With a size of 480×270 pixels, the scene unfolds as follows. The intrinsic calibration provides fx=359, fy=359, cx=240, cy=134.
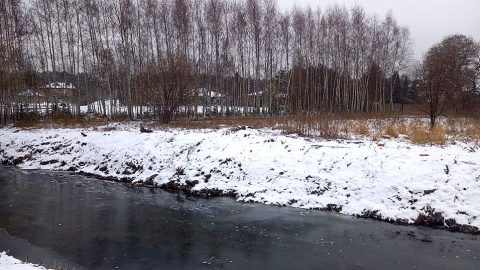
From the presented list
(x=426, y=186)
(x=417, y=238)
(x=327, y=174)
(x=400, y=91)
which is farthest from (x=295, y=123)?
(x=400, y=91)

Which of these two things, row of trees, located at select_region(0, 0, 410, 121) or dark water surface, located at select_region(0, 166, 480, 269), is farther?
row of trees, located at select_region(0, 0, 410, 121)

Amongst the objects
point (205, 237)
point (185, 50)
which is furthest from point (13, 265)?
point (185, 50)

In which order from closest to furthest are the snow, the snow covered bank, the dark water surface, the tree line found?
the snow → the dark water surface → the snow covered bank → the tree line

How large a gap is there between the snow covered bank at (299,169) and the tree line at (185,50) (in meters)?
8.37

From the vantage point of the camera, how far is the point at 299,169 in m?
13.0

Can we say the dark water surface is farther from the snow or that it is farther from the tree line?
the tree line

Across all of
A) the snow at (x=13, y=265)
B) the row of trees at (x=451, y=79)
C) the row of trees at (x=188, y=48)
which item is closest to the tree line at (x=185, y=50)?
the row of trees at (x=188, y=48)

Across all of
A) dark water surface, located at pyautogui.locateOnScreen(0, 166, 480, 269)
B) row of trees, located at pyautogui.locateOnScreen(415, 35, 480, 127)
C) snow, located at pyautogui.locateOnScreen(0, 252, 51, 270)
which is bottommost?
dark water surface, located at pyautogui.locateOnScreen(0, 166, 480, 269)

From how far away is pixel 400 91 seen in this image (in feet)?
214

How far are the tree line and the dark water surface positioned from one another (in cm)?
1443

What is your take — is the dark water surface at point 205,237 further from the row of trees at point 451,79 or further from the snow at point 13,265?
the row of trees at point 451,79

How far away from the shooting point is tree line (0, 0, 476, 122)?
90.7 ft

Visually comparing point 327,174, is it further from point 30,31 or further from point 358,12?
point 358,12

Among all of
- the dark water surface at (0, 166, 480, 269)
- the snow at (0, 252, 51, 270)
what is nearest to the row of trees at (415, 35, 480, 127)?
the dark water surface at (0, 166, 480, 269)
